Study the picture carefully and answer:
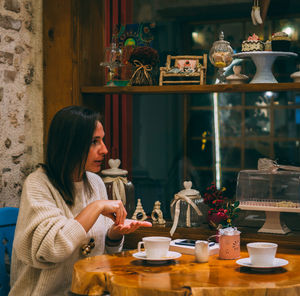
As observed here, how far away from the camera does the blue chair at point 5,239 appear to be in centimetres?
274

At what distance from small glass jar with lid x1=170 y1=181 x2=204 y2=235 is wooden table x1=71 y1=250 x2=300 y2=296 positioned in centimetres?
68

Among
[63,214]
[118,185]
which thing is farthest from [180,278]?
[118,185]

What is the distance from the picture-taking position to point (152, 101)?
15.0ft

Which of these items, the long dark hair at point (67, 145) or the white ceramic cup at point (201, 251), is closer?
the white ceramic cup at point (201, 251)

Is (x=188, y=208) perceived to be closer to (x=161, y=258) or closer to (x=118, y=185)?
(x=118, y=185)

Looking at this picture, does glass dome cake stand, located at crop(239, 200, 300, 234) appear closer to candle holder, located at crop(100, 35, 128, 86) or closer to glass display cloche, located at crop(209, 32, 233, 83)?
glass display cloche, located at crop(209, 32, 233, 83)

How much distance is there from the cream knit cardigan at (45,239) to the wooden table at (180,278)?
13 centimetres

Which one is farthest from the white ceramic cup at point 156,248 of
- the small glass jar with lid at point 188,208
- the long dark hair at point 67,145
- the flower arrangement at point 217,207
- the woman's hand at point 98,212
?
the small glass jar with lid at point 188,208

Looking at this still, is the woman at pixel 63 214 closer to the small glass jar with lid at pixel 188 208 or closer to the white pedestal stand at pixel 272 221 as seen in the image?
the small glass jar with lid at pixel 188 208

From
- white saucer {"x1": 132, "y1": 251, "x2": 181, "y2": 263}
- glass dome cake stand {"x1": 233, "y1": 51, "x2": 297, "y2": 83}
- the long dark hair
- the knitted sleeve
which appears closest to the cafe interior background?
glass dome cake stand {"x1": 233, "y1": 51, "x2": 297, "y2": 83}

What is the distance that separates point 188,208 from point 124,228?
0.65 m

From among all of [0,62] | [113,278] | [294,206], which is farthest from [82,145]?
[294,206]

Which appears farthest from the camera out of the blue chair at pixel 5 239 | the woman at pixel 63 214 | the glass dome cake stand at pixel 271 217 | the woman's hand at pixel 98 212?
the glass dome cake stand at pixel 271 217

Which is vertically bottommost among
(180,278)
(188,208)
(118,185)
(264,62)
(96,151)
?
(180,278)
